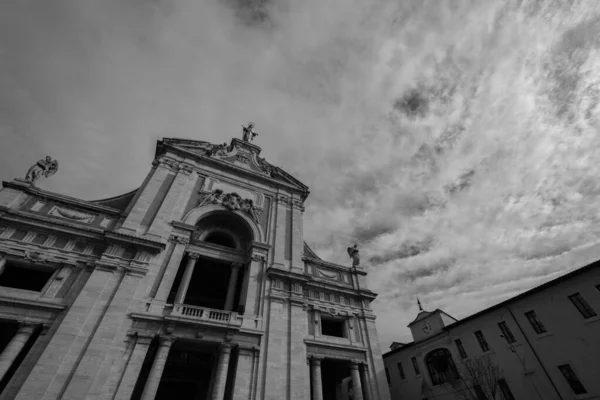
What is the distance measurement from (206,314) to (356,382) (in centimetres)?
1058

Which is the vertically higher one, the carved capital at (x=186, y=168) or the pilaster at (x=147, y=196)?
the carved capital at (x=186, y=168)

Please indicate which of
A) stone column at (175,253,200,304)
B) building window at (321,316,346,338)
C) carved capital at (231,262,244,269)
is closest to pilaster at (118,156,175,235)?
stone column at (175,253,200,304)

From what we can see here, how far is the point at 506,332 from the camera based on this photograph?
20.4 meters

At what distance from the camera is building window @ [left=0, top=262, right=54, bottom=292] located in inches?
585

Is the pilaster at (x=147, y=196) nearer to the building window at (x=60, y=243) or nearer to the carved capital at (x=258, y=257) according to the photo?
the building window at (x=60, y=243)

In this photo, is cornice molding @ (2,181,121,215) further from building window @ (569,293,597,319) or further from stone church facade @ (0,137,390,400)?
building window @ (569,293,597,319)

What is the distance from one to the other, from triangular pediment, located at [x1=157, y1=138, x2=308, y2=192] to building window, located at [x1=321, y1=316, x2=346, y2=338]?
1219 cm

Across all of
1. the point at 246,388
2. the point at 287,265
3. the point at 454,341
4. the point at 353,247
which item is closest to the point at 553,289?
the point at 454,341

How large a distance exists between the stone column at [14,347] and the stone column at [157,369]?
5490mm

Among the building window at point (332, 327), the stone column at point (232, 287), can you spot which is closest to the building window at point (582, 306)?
the building window at point (332, 327)

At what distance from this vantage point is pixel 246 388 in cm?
1432

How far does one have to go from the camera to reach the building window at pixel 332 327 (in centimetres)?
2077

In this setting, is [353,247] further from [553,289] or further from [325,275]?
[553,289]

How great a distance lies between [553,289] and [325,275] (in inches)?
609
